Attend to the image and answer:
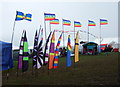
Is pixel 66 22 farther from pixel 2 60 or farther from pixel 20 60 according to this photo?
pixel 20 60

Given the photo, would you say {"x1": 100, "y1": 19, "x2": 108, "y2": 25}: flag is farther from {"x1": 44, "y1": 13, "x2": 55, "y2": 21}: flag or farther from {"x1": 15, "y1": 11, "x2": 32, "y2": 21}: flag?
{"x1": 15, "y1": 11, "x2": 32, "y2": 21}: flag

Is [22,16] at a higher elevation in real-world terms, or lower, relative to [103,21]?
lower

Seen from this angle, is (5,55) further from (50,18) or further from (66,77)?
(50,18)

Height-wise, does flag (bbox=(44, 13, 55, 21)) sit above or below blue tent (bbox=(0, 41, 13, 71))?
above

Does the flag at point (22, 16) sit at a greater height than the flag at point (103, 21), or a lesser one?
lesser

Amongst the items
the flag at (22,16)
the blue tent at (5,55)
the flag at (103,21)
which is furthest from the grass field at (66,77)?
the flag at (103,21)

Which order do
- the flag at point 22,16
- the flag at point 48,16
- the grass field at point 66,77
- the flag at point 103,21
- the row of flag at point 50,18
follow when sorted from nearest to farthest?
the grass field at point 66,77
the flag at point 22,16
the row of flag at point 50,18
the flag at point 48,16
the flag at point 103,21

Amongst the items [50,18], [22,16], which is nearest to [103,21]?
[50,18]

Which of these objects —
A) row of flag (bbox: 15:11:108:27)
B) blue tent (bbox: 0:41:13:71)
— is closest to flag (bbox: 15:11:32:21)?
row of flag (bbox: 15:11:108:27)

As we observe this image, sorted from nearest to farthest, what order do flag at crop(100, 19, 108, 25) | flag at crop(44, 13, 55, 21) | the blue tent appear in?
the blue tent < flag at crop(44, 13, 55, 21) < flag at crop(100, 19, 108, 25)

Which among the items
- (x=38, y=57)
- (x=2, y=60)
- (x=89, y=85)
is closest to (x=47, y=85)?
(x=89, y=85)

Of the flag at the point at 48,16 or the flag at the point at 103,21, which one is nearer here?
the flag at the point at 48,16

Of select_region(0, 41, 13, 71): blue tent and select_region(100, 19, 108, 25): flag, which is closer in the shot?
select_region(0, 41, 13, 71): blue tent

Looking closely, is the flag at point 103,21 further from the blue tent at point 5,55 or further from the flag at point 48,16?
the blue tent at point 5,55
